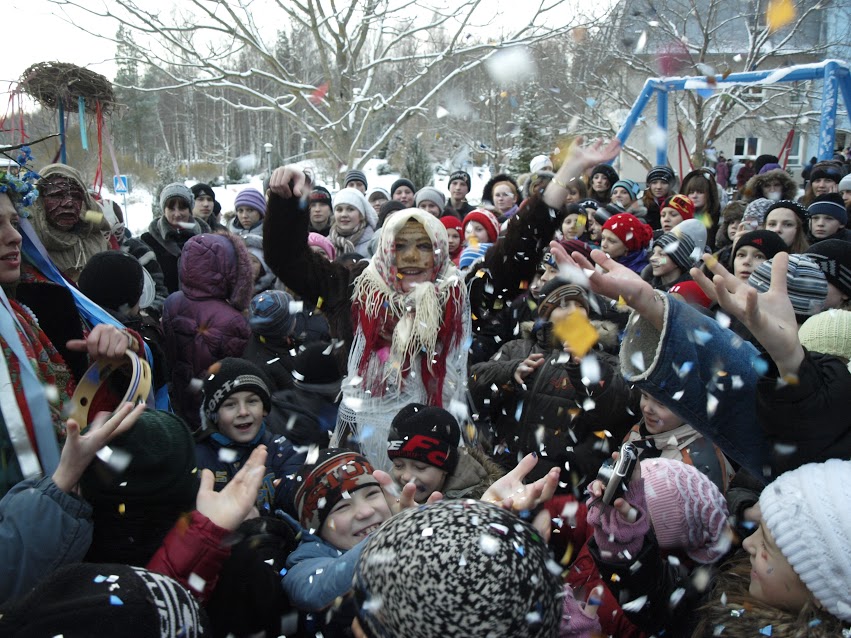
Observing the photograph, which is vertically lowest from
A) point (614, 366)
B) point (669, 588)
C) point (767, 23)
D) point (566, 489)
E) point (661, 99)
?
point (566, 489)

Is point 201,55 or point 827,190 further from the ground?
point 201,55

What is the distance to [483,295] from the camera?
3.55 metres

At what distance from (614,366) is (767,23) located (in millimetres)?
16284

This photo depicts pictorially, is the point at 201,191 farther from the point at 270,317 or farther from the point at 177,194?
the point at 270,317

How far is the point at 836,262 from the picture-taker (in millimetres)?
3471

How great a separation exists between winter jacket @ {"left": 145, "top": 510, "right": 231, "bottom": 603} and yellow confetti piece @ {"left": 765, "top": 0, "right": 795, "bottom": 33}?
58.7 feet

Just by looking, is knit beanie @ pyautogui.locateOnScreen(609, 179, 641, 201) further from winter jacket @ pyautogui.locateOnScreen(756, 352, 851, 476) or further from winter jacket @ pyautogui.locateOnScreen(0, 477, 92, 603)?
winter jacket @ pyautogui.locateOnScreen(0, 477, 92, 603)

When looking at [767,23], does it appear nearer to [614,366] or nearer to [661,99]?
[661,99]

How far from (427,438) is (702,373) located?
1.25 meters

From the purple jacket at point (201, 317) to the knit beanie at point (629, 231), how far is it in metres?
3.06

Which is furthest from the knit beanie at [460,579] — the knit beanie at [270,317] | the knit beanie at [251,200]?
the knit beanie at [251,200]

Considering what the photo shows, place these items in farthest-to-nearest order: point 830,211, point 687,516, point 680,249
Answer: point 830,211 < point 680,249 < point 687,516

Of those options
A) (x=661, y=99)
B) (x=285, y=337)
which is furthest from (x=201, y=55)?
(x=285, y=337)

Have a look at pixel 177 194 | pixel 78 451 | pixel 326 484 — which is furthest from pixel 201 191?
pixel 78 451
